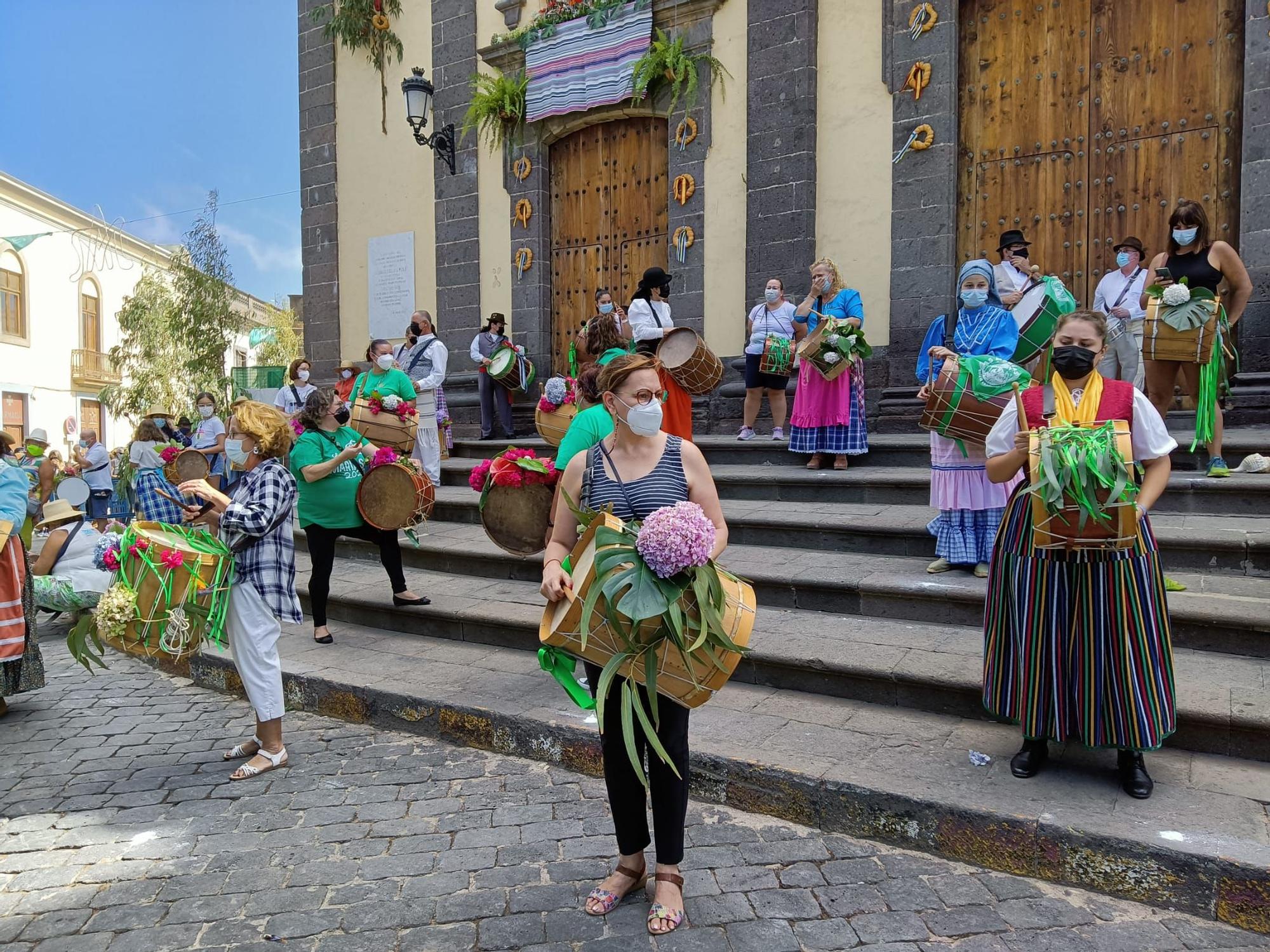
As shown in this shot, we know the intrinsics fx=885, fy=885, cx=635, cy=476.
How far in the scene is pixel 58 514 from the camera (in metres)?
6.23

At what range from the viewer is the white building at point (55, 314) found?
88.5 feet

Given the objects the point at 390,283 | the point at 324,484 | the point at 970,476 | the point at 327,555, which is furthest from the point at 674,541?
the point at 390,283

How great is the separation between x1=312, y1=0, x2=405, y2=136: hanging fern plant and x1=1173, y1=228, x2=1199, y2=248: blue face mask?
34.1 feet

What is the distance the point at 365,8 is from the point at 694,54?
5391 mm

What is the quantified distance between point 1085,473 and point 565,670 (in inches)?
74.1

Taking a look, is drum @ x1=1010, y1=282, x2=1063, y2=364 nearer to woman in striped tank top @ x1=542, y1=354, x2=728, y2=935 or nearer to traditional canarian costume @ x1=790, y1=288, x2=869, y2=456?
traditional canarian costume @ x1=790, y1=288, x2=869, y2=456

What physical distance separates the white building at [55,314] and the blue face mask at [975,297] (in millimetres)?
23807

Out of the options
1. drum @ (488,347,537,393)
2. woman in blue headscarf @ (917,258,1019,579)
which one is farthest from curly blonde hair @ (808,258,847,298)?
drum @ (488,347,537,393)

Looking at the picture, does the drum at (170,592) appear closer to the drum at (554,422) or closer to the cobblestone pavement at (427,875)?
the cobblestone pavement at (427,875)

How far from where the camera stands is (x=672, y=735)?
287 centimetres

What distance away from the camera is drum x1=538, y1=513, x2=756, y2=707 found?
2613mm

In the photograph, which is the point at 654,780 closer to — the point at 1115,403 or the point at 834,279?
the point at 1115,403

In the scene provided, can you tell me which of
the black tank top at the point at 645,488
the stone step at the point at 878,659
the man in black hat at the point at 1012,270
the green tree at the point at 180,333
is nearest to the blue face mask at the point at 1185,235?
the man in black hat at the point at 1012,270

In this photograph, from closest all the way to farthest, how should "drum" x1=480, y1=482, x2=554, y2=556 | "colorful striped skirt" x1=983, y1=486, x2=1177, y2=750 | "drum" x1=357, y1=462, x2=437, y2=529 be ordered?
1. "colorful striped skirt" x1=983, y1=486, x2=1177, y2=750
2. "drum" x1=480, y1=482, x2=554, y2=556
3. "drum" x1=357, y1=462, x2=437, y2=529
